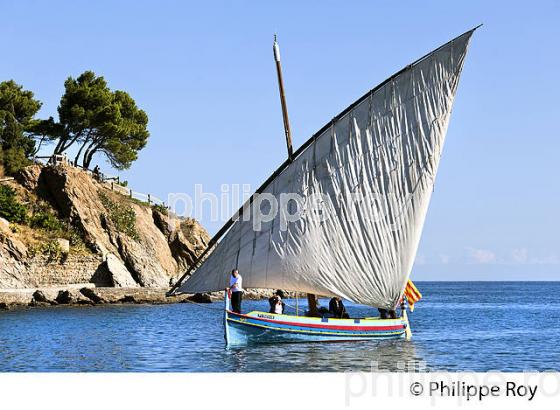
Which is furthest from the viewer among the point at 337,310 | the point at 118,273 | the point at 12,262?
the point at 118,273

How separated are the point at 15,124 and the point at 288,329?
165ft

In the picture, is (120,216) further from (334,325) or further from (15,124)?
(334,325)

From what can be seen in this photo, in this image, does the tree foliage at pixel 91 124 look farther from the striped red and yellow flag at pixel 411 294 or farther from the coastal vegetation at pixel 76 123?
the striped red and yellow flag at pixel 411 294

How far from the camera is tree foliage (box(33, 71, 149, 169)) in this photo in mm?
75875

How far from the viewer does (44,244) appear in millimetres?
61906

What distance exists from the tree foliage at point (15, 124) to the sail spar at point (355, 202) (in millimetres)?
45457

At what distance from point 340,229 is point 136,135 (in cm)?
5798

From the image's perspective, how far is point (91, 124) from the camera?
3000 inches

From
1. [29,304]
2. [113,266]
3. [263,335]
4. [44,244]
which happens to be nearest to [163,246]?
[113,266]

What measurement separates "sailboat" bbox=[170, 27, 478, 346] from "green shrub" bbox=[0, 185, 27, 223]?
40.7 m

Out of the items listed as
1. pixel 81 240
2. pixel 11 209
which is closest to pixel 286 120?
pixel 81 240

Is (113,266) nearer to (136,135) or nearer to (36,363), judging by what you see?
(136,135)

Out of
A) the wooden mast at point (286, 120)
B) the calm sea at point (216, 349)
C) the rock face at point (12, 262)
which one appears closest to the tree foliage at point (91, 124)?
the rock face at point (12, 262)
